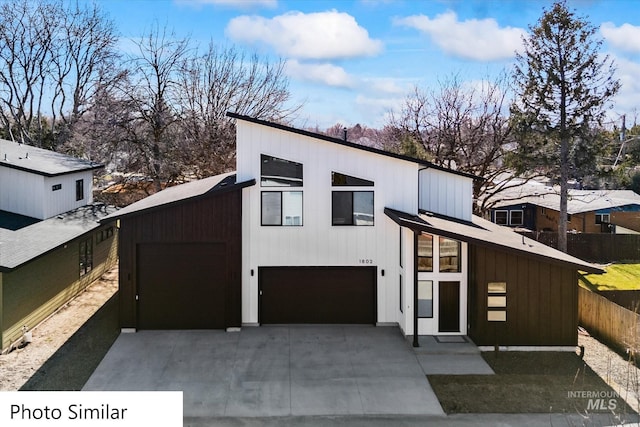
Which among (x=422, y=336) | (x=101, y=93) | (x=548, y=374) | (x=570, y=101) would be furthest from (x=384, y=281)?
(x=101, y=93)

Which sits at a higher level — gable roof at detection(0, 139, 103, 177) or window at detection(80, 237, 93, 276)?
gable roof at detection(0, 139, 103, 177)

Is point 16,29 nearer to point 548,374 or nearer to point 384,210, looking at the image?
point 384,210

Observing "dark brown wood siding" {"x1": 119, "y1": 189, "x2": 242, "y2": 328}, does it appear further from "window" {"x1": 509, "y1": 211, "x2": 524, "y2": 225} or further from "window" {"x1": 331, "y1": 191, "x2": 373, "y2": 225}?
"window" {"x1": 509, "y1": 211, "x2": 524, "y2": 225}

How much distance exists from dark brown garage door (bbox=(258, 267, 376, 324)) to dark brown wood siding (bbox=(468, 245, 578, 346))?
3.24m

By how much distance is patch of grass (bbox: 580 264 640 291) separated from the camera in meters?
20.9

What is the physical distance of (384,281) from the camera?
15.5 meters

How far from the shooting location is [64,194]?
20.1 m

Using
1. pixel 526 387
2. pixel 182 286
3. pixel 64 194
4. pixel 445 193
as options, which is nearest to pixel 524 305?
pixel 526 387

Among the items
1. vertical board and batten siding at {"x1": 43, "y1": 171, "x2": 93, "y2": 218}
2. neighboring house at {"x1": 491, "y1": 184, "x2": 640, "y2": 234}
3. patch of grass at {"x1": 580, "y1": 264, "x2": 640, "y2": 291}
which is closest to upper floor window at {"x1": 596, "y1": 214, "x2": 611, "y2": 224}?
neighboring house at {"x1": 491, "y1": 184, "x2": 640, "y2": 234}

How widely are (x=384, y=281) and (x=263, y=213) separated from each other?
12.9ft

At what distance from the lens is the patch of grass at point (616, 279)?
20906 millimetres

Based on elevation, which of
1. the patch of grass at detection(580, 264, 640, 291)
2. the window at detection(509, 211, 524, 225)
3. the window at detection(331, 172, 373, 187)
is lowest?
the patch of grass at detection(580, 264, 640, 291)

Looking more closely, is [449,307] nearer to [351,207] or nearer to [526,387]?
[526,387]

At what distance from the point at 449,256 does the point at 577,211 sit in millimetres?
18259
